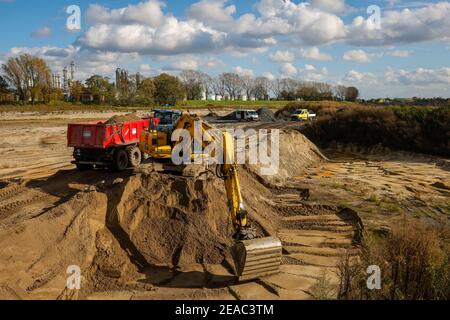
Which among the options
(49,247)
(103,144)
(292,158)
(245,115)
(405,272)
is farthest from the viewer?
(245,115)

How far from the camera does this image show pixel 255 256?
8211 mm

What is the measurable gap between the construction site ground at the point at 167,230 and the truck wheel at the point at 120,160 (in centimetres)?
36

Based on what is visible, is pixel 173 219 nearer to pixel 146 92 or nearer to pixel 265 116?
pixel 265 116

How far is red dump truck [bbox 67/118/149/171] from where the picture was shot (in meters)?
15.7

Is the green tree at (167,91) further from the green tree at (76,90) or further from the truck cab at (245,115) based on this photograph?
the truck cab at (245,115)

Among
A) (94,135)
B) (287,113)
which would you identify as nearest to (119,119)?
(94,135)

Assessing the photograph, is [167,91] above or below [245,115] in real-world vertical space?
above

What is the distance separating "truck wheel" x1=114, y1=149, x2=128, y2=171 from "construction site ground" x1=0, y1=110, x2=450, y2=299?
14.1 inches

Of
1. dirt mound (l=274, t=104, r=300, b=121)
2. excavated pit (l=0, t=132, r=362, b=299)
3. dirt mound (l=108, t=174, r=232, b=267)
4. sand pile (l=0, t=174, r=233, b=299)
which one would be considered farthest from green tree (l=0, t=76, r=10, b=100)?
dirt mound (l=108, t=174, r=232, b=267)

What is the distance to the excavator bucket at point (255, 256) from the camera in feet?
26.5

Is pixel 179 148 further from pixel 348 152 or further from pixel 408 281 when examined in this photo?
pixel 348 152

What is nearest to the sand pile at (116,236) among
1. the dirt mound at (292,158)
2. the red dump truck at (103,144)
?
the red dump truck at (103,144)

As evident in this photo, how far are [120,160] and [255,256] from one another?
938cm

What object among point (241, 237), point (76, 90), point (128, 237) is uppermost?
point (76, 90)
